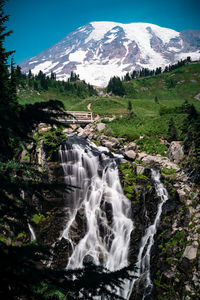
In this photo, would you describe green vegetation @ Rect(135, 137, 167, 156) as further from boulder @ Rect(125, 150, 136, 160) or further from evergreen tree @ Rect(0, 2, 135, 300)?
evergreen tree @ Rect(0, 2, 135, 300)

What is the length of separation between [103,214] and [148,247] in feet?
15.9

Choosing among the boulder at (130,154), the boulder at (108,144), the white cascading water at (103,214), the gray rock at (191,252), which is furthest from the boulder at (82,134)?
the gray rock at (191,252)

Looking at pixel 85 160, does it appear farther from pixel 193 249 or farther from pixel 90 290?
pixel 90 290

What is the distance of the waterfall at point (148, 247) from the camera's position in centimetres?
1263

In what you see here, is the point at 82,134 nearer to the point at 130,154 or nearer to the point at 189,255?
the point at 130,154

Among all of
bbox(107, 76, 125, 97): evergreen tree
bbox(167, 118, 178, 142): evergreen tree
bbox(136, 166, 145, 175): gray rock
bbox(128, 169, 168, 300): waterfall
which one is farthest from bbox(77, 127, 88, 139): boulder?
bbox(107, 76, 125, 97): evergreen tree

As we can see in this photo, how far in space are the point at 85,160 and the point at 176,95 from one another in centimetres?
9489

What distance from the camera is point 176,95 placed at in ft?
329

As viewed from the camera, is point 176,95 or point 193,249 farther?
point 176,95

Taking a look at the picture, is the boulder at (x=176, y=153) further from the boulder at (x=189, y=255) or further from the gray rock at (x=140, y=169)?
the boulder at (x=189, y=255)

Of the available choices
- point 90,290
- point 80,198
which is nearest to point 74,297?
point 90,290

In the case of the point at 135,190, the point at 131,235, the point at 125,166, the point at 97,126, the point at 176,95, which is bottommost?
the point at 131,235

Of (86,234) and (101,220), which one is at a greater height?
(101,220)

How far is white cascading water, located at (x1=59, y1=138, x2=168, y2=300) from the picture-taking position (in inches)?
576
